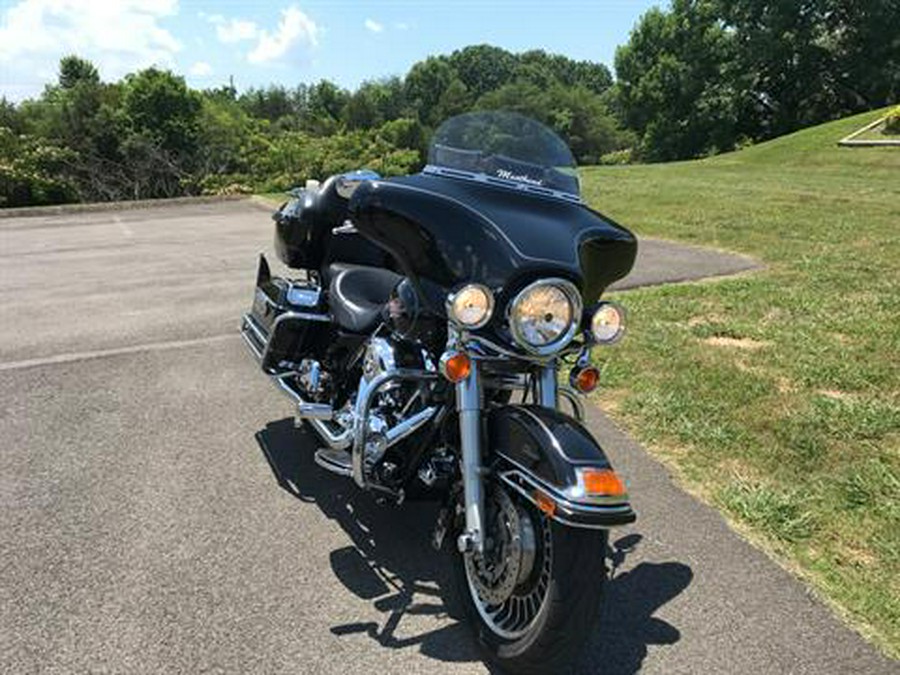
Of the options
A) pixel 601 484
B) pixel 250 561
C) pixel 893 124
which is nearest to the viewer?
pixel 601 484

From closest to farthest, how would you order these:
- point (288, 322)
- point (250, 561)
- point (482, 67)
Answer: point (250, 561)
point (288, 322)
point (482, 67)

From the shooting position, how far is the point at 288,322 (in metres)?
4.25

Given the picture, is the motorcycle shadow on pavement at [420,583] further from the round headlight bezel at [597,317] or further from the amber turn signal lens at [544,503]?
the round headlight bezel at [597,317]

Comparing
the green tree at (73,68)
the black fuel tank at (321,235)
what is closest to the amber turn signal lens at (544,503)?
the black fuel tank at (321,235)

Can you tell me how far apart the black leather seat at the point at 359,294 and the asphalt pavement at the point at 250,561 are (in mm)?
853

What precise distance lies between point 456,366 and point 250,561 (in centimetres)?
135

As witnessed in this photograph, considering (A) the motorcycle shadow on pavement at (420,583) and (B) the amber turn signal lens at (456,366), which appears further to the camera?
(A) the motorcycle shadow on pavement at (420,583)

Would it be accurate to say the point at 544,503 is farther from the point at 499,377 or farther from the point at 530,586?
the point at 499,377

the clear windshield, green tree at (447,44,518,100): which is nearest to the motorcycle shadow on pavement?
the clear windshield

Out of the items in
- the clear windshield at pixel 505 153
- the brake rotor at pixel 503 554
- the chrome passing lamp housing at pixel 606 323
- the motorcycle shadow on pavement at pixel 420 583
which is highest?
the clear windshield at pixel 505 153

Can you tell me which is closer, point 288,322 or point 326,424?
point 326,424

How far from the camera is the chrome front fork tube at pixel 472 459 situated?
2.77m

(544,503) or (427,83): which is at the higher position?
(427,83)

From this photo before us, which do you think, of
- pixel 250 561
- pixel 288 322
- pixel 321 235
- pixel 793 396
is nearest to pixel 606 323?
pixel 250 561
